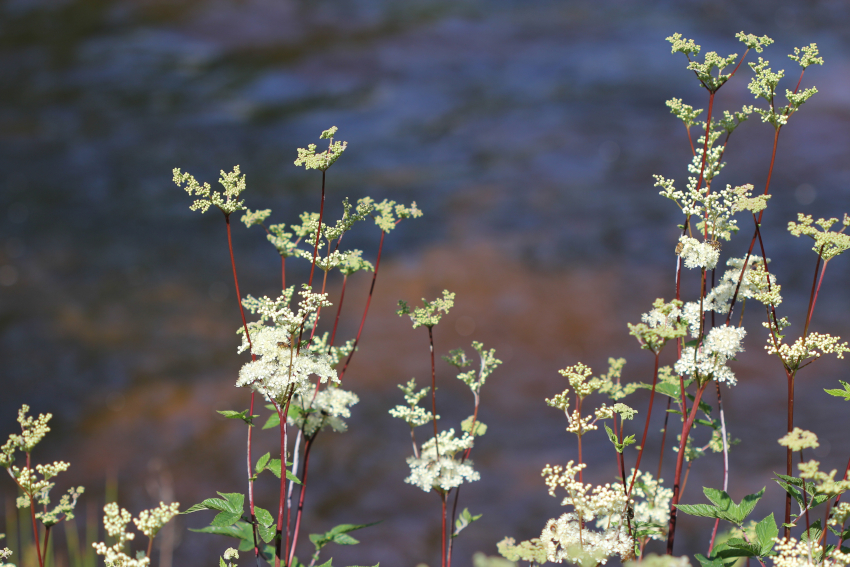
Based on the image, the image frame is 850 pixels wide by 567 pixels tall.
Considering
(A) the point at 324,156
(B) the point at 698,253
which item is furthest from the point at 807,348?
(A) the point at 324,156

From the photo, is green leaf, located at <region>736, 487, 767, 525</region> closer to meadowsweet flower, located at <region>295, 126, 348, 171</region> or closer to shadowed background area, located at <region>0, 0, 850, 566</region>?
meadowsweet flower, located at <region>295, 126, 348, 171</region>

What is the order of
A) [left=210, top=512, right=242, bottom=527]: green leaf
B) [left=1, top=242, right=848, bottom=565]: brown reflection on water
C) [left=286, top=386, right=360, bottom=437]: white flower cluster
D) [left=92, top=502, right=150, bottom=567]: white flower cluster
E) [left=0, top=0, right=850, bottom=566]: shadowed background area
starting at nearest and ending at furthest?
[left=92, top=502, right=150, bottom=567]: white flower cluster < [left=210, top=512, right=242, bottom=527]: green leaf < [left=286, top=386, right=360, bottom=437]: white flower cluster < [left=1, top=242, right=848, bottom=565]: brown reflection on water < [left=0, top=0, right=850, bottom=566]: shadowed background area

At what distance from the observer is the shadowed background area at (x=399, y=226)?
202 inches

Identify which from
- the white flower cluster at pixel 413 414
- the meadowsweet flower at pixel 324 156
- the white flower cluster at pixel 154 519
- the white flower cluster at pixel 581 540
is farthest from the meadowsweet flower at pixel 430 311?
the white flower cluster at pixel 154 519

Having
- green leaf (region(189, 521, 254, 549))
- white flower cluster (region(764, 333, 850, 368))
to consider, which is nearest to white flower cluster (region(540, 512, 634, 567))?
white flower cluster (region(764, 333, 850, 368))

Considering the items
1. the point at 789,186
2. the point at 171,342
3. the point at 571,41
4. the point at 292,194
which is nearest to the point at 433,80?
the point at 571,41

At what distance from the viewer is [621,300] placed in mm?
6555

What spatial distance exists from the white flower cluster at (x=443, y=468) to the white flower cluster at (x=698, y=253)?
71 cm

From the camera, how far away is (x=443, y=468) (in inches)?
64.9

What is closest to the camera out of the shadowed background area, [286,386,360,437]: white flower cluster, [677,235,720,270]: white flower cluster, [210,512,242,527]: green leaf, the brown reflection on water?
[210,512,242,527]: green leaf

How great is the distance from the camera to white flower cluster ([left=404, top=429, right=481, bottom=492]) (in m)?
1.60

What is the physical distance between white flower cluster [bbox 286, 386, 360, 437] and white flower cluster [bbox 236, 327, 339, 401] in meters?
0.21

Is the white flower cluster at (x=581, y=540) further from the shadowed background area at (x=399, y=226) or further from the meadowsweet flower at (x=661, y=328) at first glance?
the shadowed background area at (x=399, y=226)

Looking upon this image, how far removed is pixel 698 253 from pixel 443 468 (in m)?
0.85
